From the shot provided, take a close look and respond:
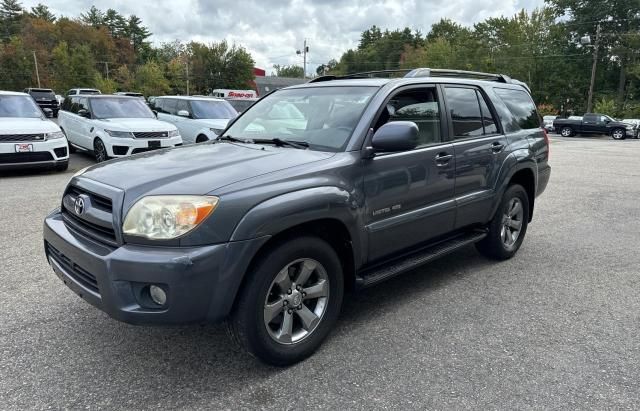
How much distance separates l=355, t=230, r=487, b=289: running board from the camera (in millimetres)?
3258

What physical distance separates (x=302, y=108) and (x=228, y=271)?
177 centimetres

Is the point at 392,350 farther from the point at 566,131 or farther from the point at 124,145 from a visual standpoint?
the point at 566,131

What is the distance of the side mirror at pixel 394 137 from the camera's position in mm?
3080

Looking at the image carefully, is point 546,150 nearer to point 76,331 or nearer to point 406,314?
point 406,314

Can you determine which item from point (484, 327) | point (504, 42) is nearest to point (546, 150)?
point (484, 327)

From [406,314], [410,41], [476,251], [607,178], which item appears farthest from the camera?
[410,41]

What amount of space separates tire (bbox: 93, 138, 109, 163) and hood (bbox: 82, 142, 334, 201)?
25.1 ft

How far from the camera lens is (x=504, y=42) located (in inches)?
2100

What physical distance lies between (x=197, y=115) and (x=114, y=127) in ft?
7.90

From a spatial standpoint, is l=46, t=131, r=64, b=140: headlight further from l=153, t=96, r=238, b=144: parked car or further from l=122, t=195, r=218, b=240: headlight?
l=122, t=195, r=218, b=240: headlight

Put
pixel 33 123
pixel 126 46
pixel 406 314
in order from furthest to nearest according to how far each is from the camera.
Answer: pixel 126 46, pixel 33 123, pixel 406 314

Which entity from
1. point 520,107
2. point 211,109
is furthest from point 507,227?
point 211,109

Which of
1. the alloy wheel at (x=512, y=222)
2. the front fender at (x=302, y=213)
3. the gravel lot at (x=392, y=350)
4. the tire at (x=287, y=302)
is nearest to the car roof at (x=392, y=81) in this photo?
the front fender at (x=302, y=213)

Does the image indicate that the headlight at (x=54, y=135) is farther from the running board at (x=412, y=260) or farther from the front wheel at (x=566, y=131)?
the front wheel at (x=566, y=131)
